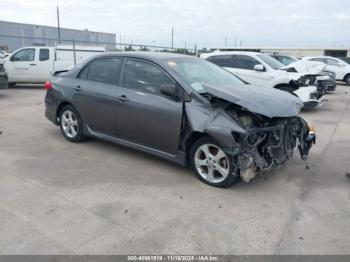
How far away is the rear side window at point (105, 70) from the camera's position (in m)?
5.15

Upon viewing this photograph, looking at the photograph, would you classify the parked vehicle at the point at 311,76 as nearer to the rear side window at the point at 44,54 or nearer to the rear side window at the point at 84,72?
the rear side window at the point at 84,72

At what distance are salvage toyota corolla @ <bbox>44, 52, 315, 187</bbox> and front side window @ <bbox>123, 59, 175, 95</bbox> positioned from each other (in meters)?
0.01

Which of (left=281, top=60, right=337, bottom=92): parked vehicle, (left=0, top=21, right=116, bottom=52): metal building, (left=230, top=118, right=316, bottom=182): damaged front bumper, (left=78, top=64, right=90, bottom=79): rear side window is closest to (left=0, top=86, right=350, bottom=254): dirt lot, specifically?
(left=230, top=118, right=316, bottom=182): damaged front bumper

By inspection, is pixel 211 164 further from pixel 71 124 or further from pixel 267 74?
pixel 267 74

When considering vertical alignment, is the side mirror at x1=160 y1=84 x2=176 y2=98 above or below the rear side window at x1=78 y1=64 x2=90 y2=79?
below

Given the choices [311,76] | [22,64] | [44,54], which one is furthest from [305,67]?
[22,64]

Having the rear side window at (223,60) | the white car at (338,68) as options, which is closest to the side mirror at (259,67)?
the rear side window at (223,60)

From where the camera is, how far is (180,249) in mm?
2934

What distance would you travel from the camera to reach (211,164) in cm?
418

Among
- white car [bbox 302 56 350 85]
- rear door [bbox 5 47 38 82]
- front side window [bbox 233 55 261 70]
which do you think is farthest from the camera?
white car [bbox 302 56 350 85]

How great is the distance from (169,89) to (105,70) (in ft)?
5.12

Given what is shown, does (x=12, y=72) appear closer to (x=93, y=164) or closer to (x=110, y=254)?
(x=93, y=164)

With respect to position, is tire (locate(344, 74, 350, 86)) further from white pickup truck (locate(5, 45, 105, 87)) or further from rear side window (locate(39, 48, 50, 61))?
rear side window (locate(39, 48, 50, 61))

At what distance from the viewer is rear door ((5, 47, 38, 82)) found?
13.4 m
